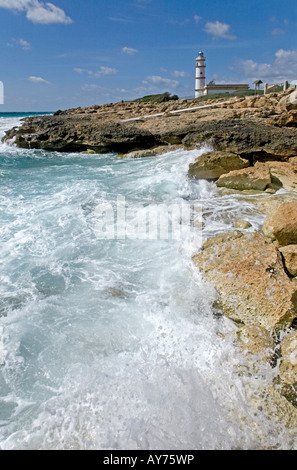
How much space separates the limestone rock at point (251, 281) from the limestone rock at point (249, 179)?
4038 millimetres

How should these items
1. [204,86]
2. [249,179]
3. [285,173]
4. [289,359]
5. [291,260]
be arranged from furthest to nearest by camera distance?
1. [204,86]
2. [285,173]
3. [249,179]
4. [291,260]
5. [289,359]

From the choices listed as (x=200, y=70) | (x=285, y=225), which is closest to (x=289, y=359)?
(x=285, y=225)

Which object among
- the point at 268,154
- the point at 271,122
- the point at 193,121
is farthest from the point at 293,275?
the point at 193,121

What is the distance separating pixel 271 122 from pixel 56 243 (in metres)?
10.4

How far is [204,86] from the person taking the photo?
169 feet

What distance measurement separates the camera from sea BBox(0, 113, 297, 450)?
2.48m

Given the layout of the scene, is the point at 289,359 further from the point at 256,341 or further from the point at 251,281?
the point at 251,281

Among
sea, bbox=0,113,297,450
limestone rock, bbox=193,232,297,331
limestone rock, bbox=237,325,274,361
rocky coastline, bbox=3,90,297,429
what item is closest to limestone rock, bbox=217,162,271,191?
rocky coastline, bbox=3,90,297,429

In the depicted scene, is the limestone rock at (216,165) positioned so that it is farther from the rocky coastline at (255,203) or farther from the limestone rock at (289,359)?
the limestone rock at (289,359)

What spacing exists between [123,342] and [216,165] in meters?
6.86

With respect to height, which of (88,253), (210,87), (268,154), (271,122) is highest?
(210,87)

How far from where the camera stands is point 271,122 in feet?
39.3

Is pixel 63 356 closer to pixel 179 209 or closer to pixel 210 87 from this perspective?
pixel 179 209

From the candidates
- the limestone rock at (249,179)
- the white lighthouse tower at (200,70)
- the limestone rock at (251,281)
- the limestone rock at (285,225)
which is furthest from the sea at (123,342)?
the white lighthouse tower at (200,70)
